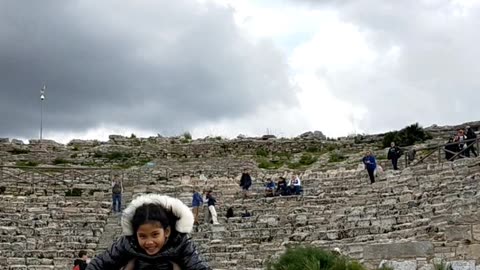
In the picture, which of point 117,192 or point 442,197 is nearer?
point 442,197

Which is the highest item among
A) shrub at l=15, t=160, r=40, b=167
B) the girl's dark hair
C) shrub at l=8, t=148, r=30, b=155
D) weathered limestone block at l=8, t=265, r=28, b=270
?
shrub at l=8, t=148, r=30, b=155

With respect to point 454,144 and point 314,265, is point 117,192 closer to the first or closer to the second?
point 454,144

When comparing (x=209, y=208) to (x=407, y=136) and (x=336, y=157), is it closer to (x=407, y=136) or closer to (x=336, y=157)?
(x=336, y=157)

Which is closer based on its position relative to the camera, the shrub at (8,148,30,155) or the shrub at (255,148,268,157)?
the shrub at (8,148,30,155)

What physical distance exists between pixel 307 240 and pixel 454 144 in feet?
19.8

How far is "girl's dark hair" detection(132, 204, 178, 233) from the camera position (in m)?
3.07

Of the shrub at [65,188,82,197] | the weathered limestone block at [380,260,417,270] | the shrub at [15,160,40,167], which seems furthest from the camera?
the shrub at [15,160,40,167]

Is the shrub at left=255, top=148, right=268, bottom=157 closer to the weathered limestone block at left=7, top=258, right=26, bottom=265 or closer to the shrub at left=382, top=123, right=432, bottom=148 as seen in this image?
the shrub at left=382, top=123, right=432, bottom=148

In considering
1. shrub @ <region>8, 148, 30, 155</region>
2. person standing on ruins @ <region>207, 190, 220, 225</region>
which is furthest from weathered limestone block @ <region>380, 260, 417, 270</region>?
shrub @ <region>8, 148, 30, 155</region>

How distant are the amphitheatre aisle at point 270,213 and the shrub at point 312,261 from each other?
2.02 meters

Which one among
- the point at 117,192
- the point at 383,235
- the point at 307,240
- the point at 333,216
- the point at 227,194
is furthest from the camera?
the point at 227,194

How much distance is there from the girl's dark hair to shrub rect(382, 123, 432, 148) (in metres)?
32.0

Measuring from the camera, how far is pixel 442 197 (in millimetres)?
17172

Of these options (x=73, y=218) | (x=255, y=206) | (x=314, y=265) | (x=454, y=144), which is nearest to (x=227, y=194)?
(x=255, y=206)
